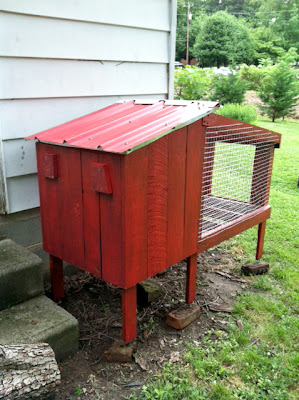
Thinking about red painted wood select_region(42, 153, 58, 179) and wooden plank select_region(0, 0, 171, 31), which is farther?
wooden plank select_region(0, 0, 171, 31)

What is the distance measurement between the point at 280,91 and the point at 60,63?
42.8 ft

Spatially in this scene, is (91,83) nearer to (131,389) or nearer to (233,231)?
(233,231)

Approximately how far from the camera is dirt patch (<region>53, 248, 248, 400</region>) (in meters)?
2.12

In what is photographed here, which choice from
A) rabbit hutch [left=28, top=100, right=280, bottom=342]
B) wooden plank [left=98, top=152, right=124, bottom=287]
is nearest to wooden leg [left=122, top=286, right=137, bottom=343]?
rabbit hutch [left=28, top=100, right=280, bottom=342]

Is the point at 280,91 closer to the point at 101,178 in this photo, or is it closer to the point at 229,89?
the point at 229,89

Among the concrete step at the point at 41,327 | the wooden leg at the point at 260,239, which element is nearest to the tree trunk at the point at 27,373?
the concrete step at the point at 41,327

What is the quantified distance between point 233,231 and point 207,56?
114 ft

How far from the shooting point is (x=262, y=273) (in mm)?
3445

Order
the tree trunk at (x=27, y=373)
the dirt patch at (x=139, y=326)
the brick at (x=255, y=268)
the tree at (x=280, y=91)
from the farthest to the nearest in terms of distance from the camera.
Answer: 1. the tree at (x=280, y=91)
2. the brick at (x=255, y=268)
3. the dirt patch at (x=139, y=326)
4. the tree trunk at (x=27, y=373)

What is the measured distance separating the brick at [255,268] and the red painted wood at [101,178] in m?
1.83

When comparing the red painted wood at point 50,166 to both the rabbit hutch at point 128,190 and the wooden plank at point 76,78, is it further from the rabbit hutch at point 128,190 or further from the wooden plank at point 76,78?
the wooden plank at point 76,78

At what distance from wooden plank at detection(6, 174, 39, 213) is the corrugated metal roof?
1.47 feet

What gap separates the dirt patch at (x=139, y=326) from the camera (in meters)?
2.12

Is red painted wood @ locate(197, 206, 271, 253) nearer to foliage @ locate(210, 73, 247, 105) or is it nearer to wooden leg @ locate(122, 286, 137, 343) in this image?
wooden leg @ locate(122, 286, 137, 343)
